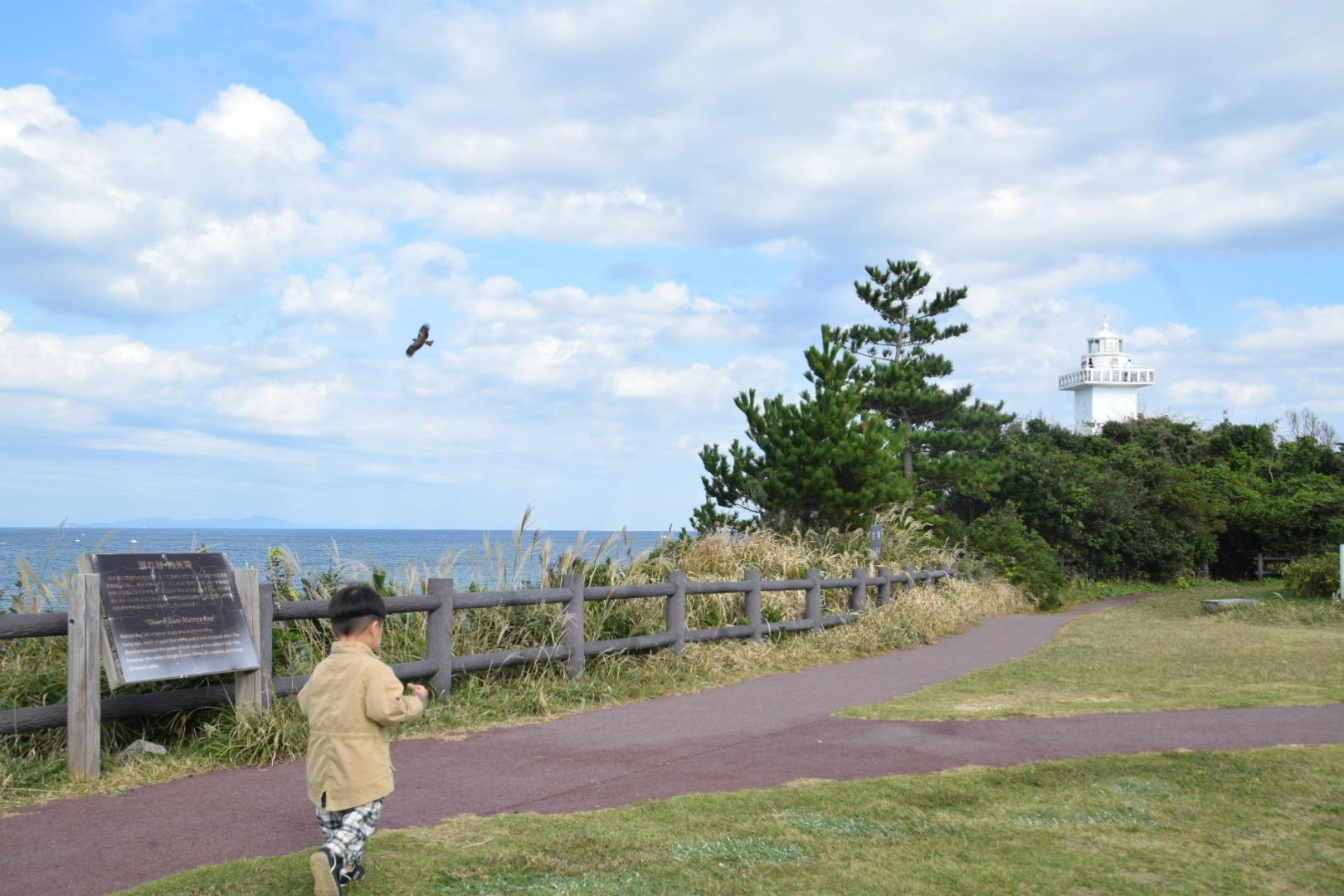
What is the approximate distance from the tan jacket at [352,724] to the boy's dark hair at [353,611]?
96mm

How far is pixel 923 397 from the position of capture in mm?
26969

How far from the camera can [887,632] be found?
14.9m

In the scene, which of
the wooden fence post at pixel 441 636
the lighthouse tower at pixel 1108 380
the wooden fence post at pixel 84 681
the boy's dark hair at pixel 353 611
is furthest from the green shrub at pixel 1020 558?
the lighthouse tower at pixel 1108 380

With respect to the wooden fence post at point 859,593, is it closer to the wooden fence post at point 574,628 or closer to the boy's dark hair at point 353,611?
the wooden fence post at point 574,628

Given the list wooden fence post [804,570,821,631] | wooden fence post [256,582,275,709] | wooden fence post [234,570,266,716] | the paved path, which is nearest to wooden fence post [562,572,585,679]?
Answer: the paved path

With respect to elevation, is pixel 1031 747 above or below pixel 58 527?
below

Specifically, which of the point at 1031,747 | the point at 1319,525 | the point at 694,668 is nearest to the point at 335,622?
the point at 1031,747

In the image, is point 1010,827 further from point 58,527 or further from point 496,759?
point 58,527

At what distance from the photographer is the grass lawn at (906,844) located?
14.7ft

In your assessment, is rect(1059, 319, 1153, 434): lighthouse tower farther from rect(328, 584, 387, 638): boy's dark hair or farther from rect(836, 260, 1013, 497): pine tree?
rect(328, 584, 387, 638): boy's dark hair

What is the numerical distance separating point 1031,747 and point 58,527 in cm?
769

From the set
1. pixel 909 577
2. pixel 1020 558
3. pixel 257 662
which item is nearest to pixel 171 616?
pixel 257 662

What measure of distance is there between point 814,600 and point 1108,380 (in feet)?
180

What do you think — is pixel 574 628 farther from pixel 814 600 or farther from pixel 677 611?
pixel 814 600
